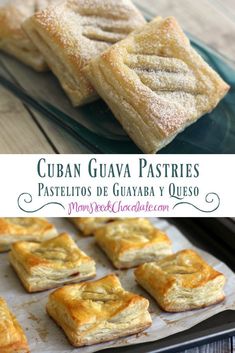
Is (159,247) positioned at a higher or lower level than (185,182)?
lower

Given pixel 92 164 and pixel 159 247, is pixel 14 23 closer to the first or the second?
pixel 92 164

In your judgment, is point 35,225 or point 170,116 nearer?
point 170,116

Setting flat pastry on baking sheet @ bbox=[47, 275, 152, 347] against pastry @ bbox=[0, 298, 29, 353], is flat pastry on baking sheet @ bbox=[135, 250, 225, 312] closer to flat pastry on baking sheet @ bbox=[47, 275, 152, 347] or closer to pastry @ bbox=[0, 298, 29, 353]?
flat pastry on baking sheet @ bbox=[47, 275, 152, 347]

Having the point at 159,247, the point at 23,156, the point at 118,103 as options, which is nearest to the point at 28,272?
the point at 159,247

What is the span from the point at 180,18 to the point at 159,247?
0.60m

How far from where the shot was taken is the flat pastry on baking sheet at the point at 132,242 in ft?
5.28

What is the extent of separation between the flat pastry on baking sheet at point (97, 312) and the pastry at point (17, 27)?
0.51m

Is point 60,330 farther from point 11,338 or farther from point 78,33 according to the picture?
point 78,33

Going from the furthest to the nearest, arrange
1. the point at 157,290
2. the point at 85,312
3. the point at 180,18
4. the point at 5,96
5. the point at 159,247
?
the point at 159,247 < the point at 157,290 < the point at 85,312 < the point at 180,18 < the point at 5,96

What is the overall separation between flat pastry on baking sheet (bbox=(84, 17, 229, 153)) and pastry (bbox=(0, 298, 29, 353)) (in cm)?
50

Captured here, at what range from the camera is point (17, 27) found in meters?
1.18

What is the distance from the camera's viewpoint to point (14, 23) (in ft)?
3.90

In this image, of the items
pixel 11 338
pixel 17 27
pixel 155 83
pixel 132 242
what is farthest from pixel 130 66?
pixel 132 242

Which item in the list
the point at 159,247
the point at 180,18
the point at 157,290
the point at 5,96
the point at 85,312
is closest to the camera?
the point at 5,96
